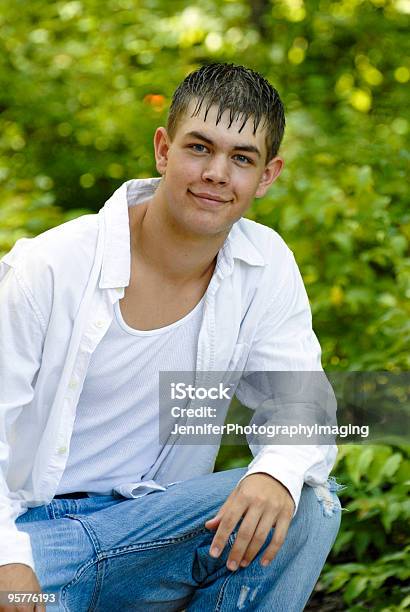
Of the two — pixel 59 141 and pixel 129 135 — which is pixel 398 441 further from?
pixel 59 141

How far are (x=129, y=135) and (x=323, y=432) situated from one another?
2.90 meters

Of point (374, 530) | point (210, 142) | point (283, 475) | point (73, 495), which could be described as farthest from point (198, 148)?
point (374, 530)

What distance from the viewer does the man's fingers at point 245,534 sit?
2.27m

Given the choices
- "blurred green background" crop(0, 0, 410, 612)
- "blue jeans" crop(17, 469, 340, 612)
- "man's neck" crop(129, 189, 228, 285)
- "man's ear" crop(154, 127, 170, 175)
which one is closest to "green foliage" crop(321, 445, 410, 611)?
"blurred green background" crop(0, 0, 410, 612)

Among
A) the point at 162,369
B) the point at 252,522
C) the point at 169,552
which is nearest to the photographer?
the point at 252,522

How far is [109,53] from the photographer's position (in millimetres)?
5820

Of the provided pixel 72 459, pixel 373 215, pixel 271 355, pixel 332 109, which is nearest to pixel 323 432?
pixel 271 355

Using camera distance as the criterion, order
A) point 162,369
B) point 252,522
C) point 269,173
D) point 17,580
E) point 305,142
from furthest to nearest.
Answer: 1. point 305,142
2. point 269,173
3. point 162,369
4. point 252,522
5. point 17,580

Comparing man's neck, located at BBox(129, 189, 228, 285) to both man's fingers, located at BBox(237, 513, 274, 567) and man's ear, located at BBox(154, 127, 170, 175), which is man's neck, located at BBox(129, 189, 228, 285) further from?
man's fingers, located at BBox(237, 513, 274, 567)

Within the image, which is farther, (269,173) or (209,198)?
(269,173)

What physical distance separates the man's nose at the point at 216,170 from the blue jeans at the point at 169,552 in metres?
0.72

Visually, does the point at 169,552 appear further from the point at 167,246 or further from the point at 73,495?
the point at 167,246

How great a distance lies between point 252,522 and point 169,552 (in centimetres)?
25

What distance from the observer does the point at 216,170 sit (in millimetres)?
2424
